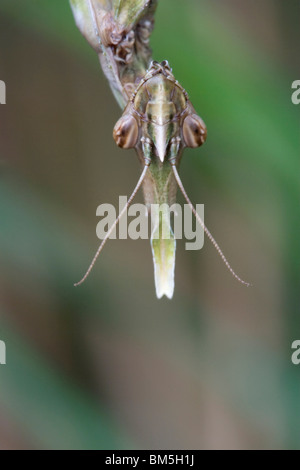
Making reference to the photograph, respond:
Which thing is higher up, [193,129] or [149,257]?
[193,129]

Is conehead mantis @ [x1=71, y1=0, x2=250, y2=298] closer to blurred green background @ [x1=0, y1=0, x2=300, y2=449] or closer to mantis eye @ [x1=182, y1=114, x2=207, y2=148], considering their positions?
mantis eye @ [x1=182, y1=114, x2=207, y2=148]

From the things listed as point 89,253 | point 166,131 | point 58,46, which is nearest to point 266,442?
point 89,253

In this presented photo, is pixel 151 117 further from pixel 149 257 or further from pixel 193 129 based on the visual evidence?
pixel 149 257

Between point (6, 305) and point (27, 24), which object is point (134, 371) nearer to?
point (6, 305)

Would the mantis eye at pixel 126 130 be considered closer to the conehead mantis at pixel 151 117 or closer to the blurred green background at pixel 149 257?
the conehead mantis at pixel 151 117

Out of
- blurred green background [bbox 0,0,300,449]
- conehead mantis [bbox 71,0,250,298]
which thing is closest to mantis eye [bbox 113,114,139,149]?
conehead mantis [bbox 71,0,250,298]

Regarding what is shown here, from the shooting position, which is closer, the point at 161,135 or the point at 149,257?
the point at 161,135

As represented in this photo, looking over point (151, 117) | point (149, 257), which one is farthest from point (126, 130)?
point (149, 257)
